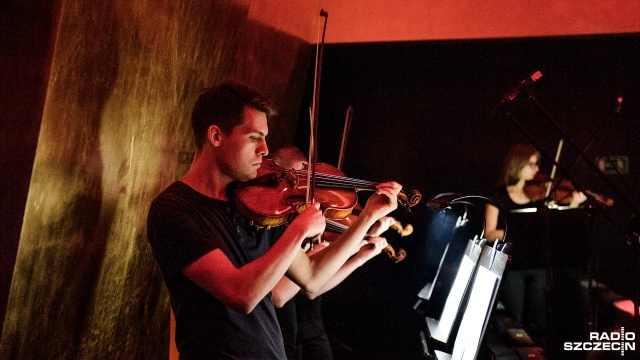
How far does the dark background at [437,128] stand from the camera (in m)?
3.75

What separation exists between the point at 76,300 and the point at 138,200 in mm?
440

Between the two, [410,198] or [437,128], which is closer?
[410,198]

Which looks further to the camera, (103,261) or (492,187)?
(492,187)

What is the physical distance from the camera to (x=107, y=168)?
1.91 metres

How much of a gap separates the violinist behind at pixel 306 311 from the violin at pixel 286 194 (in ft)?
0.59

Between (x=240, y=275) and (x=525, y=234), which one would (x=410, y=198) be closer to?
(x=240, y=275)

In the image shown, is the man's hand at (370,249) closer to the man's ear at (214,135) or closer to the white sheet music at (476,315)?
the white sheet music at (476,315)

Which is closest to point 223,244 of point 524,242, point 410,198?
point 410,198

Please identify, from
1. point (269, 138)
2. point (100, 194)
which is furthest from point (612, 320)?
point (100, 194)

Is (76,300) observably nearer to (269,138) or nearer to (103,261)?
(103,261)

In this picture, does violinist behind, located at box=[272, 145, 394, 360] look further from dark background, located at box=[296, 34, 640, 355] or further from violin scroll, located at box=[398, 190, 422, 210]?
dark background, located at box=[296, 34, 640, 355]

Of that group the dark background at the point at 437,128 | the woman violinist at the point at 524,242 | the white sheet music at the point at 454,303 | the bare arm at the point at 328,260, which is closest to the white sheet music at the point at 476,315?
the white sheet music at the point at 454,303

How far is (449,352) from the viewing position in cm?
A: 222

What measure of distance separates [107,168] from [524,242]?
3.15m
